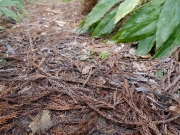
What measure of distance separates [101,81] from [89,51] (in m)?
0.39

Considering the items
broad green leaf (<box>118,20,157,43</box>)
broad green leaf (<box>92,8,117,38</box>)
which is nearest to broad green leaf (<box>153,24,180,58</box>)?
broad green leaf (<box>118,20,157,43</box>)

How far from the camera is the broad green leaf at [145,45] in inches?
58.0

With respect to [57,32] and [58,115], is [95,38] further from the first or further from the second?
[58,115]

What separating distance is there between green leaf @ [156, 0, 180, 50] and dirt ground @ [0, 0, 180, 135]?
16cm

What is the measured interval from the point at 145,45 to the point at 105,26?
474mm

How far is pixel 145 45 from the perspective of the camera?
1.50 meters

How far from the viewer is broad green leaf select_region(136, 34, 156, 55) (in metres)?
1.47

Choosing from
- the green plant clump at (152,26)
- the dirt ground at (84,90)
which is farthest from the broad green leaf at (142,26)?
the dirt ground at (84,90)

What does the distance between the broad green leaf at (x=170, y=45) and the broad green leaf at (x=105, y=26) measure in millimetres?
547

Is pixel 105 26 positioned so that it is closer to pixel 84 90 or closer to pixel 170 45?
pixel 170 45

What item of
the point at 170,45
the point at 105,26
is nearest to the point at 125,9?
the point at 105,26

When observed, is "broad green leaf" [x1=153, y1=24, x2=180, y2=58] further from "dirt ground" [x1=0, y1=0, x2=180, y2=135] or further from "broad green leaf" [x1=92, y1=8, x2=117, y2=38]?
"broad green leaf" [x1=92, y1=8, x2=117, y2=38]

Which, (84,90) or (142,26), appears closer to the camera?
(84,90)

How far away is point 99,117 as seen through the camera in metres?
0.95
